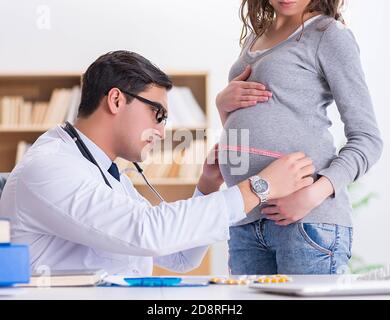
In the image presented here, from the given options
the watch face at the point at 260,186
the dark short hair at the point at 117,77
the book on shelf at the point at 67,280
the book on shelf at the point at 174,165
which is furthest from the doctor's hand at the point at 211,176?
the book on shelf at the point at 174,165

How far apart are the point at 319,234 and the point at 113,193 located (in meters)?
0.54

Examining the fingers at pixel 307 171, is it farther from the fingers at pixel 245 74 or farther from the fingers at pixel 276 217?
the fingers at pixel 245 74

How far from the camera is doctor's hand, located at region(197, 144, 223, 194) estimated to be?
6.43 feet

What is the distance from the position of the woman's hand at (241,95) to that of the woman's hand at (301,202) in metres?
0.28

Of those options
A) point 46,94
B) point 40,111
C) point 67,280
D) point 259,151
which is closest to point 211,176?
point 259,151

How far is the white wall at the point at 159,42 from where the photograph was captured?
16.5 feet

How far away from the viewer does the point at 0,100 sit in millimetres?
4730

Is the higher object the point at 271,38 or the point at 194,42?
the point at 194,42

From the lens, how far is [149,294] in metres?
1.10

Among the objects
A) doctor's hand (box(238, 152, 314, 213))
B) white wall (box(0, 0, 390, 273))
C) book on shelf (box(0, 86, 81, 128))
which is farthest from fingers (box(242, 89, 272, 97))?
white wall (box(0, 0, 390, 273))

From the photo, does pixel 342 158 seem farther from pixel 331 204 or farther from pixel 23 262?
pixel 23 262

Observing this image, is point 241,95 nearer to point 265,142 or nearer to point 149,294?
point 265,142
